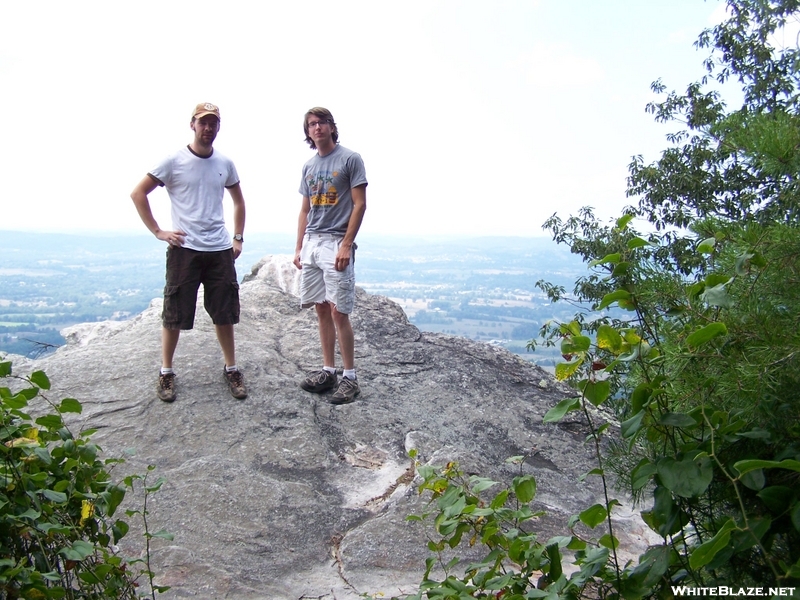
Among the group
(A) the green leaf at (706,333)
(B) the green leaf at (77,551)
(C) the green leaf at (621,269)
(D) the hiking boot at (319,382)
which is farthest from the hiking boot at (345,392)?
(A) the green leaf at (706,333)

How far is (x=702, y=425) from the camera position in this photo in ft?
5.20

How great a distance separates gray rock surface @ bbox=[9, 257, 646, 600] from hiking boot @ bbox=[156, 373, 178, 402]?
0.06 m

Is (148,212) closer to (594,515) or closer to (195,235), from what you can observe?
(195,235)

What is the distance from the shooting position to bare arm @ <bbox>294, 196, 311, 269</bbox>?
4983mm

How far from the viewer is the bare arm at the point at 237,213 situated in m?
4.86

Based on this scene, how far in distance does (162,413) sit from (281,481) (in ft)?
3.64

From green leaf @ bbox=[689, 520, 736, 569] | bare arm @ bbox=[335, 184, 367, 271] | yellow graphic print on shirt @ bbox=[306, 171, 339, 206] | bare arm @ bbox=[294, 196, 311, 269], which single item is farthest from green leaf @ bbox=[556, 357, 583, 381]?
bare arm @ bbox=[294, 196, 311, 269]

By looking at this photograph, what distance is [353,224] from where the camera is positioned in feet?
15.2

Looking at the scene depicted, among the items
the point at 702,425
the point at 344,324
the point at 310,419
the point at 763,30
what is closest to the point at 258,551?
the point at 310,419

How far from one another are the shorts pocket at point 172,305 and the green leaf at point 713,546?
3876mm

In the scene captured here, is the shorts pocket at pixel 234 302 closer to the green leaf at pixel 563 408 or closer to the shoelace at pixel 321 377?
the shoelace at pixel 321 377

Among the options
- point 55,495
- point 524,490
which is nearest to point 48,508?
point 55,495

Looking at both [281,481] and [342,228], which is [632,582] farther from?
[342,228]

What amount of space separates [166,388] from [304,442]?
42.8 inches
